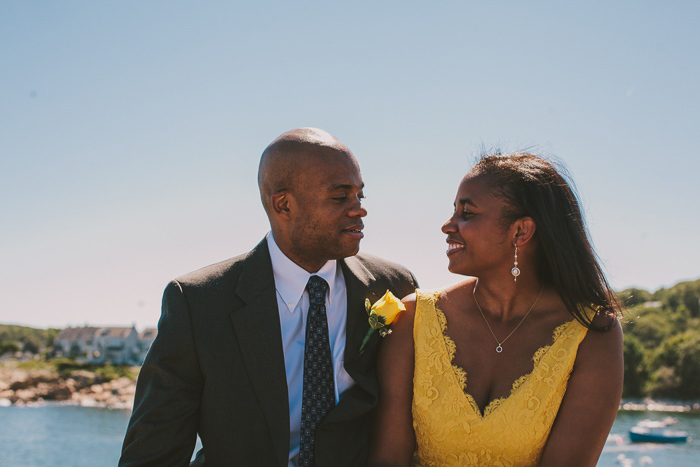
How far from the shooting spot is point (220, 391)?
3932 millimetres

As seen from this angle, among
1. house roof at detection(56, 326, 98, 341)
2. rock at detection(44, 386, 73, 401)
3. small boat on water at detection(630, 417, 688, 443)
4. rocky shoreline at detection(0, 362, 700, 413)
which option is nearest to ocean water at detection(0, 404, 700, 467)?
small boat on water at detection(630, 417, 688, 443)

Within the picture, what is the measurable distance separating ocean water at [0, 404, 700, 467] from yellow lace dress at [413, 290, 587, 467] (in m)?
37.4

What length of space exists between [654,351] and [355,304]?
3101 inches

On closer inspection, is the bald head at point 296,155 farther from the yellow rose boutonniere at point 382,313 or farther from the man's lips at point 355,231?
the yellow rose boutonniere at point 382,313

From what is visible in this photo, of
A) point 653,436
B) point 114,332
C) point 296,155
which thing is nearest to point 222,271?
point 296,155

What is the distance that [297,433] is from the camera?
13.3 ft

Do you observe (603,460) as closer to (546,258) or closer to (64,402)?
(546,258)

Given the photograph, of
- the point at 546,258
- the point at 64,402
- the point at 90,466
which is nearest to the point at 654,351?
the point at 90,466

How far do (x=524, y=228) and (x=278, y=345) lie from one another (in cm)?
173

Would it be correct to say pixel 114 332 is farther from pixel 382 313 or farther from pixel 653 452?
pixel 382 313

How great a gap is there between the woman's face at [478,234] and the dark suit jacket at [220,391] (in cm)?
104

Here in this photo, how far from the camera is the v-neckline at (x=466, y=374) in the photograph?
400cm

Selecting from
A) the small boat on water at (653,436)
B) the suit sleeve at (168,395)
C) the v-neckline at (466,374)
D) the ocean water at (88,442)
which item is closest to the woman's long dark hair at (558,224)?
the v-neckline at (466,374)

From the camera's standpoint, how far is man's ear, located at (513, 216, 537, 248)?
163 inches
